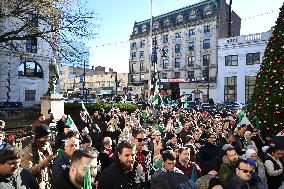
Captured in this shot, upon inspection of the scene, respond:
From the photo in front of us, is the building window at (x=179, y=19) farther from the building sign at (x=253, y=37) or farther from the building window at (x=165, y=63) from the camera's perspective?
the building sign at (x=253, y=37)

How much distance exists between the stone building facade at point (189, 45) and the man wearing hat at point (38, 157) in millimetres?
40697

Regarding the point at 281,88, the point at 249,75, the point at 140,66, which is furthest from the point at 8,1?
the point at 140,66

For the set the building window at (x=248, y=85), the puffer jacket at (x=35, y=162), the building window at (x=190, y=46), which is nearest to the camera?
the puffer jacket at (x=35, y=162)

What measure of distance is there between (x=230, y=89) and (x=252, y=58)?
4972 millimetres

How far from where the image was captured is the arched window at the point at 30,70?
121ft

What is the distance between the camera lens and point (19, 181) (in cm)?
356

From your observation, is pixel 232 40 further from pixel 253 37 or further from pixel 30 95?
pixel 30 95

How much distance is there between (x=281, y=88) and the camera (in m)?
10.6

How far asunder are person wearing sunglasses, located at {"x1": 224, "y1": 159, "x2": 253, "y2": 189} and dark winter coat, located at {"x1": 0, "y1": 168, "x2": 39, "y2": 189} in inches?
109

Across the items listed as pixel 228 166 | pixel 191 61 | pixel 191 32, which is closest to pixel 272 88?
pixel 228 166

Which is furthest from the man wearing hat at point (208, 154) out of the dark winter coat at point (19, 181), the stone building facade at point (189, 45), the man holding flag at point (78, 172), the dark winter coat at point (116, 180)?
the stone building facade at point (189, 45)

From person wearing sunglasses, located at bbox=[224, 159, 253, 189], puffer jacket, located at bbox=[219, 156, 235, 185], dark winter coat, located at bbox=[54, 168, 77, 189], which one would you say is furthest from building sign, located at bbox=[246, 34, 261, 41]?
dark winter coat, located at bbox=[54, 168, 77, 189]

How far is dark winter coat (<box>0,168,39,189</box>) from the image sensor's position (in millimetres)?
3461

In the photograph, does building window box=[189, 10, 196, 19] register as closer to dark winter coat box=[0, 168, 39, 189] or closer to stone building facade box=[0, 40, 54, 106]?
stone building facade box=[0, 40, 54, 106]
